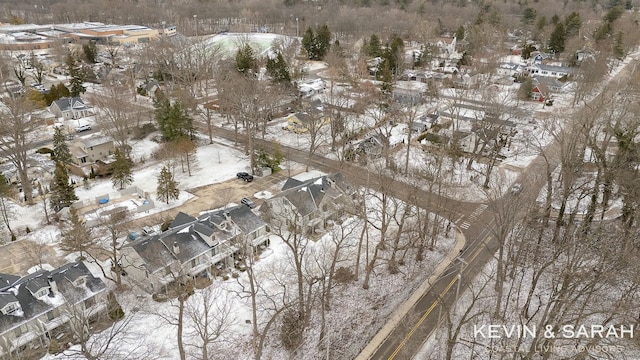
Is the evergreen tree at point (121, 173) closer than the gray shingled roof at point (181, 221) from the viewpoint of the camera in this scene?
No

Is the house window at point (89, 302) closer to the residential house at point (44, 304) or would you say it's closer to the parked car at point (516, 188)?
the residential house at point (44, 304)

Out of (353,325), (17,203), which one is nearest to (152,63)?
(17,203)

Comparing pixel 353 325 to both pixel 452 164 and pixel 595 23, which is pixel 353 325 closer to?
pixel 452 164

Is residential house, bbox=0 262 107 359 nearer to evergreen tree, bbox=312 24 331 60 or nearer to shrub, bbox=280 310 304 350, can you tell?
shrub, bbox=280 310 304 350

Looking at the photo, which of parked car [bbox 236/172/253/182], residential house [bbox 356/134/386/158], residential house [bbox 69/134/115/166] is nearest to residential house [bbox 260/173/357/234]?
parked car [bbox 236/172/253/182]

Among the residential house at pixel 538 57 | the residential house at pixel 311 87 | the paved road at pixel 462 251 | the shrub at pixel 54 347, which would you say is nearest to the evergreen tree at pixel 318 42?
the residential house at pixel 311 87

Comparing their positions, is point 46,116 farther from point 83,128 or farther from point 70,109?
point 83,128
